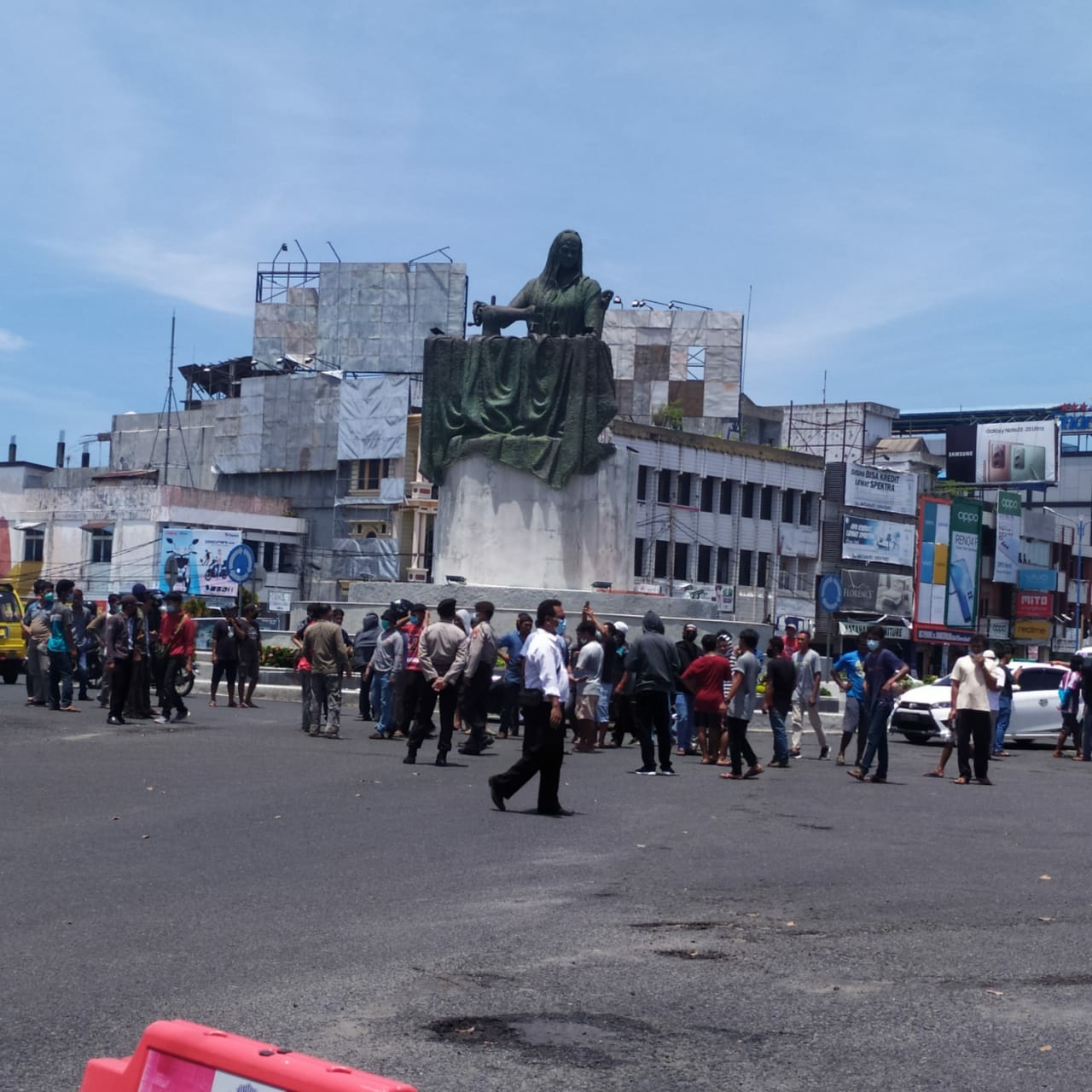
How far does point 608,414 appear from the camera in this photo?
28297 mm

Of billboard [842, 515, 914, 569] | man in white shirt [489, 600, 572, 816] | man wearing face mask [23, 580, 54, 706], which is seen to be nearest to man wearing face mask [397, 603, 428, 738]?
man in white shirt [489, 600, 572, 816]

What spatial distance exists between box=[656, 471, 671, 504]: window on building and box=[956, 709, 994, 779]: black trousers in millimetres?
51028

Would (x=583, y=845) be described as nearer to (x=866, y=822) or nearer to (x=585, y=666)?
(x=866, y=822)

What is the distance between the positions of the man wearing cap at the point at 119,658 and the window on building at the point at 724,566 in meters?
53.6

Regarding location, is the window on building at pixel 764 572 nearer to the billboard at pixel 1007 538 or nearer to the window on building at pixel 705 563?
the window on building at pixel 705 563

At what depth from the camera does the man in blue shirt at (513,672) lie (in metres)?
19.7

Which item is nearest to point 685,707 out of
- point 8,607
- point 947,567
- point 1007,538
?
point 8,607

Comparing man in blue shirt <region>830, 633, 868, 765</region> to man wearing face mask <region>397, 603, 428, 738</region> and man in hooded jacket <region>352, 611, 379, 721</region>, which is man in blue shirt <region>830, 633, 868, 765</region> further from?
man in hooded jacket <region>352, 611, 379, 721</region>

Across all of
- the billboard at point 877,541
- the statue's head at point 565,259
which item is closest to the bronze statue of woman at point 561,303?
the statue's head at point 565,259

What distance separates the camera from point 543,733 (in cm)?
1233

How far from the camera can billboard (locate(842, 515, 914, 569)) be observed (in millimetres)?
74312

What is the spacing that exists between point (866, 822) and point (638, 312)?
60.1 metres

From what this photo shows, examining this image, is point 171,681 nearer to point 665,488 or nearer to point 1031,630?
point 665,488

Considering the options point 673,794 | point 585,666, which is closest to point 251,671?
point 585,666
